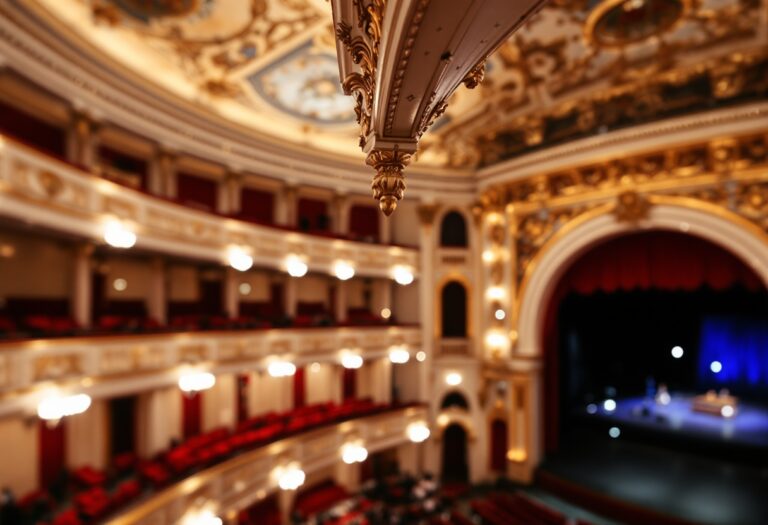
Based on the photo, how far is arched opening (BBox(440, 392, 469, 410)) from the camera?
15.0 meters

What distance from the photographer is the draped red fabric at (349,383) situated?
14938mm

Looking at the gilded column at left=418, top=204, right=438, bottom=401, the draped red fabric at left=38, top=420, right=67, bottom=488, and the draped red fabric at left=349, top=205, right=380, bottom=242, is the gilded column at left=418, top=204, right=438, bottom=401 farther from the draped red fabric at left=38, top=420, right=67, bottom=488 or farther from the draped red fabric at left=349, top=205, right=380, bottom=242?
the draped red fabric at left=38, top=420, right=67, bottom=488

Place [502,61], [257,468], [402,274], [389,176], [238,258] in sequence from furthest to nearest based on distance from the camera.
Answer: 1. [402,274]
2. [238,258]
3. [257,468]
4. [502,61]
5. [389,176]

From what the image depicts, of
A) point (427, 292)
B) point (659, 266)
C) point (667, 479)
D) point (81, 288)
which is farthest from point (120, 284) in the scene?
point (667, 479)

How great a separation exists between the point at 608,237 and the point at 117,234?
11622mm

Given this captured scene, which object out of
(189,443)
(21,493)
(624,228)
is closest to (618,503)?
(624,228)

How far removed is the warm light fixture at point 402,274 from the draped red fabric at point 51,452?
8.79 meters

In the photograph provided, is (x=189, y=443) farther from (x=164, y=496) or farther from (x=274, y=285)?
(x=274, y=285)

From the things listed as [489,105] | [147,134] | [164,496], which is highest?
[489,105]

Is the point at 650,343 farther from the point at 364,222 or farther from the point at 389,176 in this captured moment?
the point at 389,176

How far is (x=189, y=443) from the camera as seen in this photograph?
9836 mm

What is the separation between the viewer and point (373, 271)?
45.8 feet

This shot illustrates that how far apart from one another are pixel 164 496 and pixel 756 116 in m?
13.8

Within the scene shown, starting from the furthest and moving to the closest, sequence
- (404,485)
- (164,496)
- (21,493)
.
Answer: (404,485)
(21,493)
(164,496)
